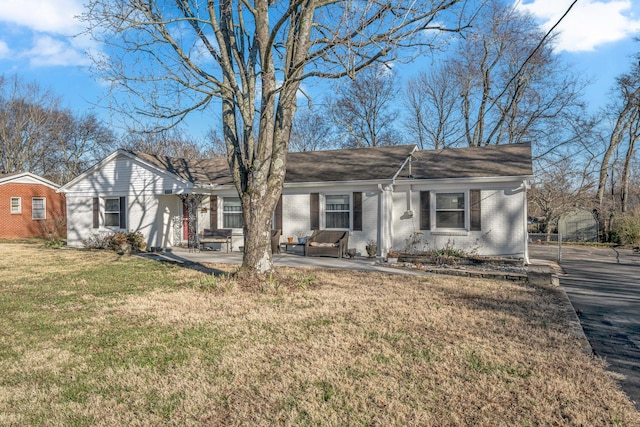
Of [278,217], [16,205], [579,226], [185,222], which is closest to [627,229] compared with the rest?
[579,226]

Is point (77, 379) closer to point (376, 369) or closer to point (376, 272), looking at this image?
point (376, 369)

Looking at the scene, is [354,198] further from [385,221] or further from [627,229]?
[627,229]

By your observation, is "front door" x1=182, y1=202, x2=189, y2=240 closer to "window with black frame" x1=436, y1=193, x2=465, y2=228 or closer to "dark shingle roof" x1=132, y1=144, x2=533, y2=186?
"dark shingle roof" x1=132, y1=144, x2=533, y2=186

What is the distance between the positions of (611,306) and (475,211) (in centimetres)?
637

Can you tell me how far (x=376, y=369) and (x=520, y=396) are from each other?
1299 millimetres

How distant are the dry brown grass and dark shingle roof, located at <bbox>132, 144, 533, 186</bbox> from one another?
6669 mm

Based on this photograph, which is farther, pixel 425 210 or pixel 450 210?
pixel 425 210

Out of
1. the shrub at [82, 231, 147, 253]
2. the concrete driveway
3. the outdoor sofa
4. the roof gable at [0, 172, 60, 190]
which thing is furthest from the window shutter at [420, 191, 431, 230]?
the roof gable at [0, 172, 60, 190]

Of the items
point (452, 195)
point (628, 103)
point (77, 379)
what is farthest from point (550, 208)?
point (77, 379)

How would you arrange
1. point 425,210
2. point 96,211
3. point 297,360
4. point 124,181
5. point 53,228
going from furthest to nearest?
point 53,228 → point 96,211 → point 124,181 → point 425,210 → point 297,360

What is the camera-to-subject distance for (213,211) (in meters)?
16.6

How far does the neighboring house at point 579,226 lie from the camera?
23250 millimetres

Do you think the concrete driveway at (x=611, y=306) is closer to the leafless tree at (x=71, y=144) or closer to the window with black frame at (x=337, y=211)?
the window with black frame at (x=337, y=211)

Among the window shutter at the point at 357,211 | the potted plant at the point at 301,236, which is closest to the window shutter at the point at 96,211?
the potted plant at the point at 301,236
